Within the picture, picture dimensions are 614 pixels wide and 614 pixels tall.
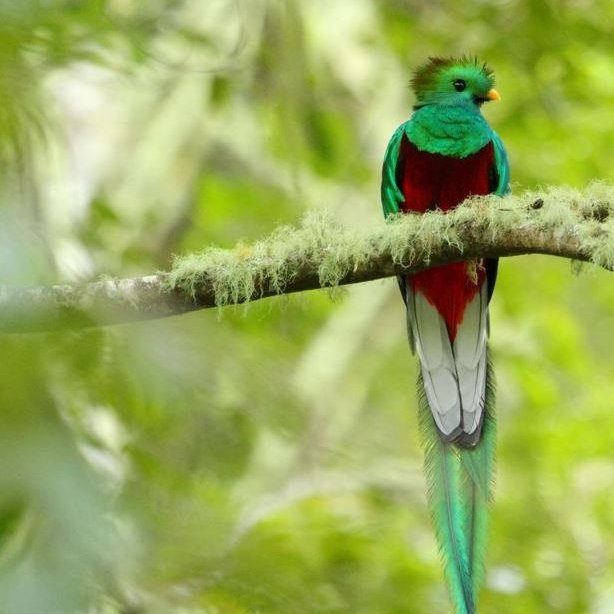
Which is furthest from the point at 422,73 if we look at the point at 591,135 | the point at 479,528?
the point at 591,135

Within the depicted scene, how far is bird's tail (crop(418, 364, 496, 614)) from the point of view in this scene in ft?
9.80

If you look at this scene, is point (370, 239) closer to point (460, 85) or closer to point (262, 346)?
point (460, 85)

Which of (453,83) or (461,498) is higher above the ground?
(453,83)

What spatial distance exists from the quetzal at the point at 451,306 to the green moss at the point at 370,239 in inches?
23.4

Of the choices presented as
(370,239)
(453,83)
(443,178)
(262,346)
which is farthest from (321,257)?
(262,346)

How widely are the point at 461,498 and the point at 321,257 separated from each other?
0.89 meters

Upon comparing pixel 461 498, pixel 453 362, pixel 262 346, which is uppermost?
pixel 262 346

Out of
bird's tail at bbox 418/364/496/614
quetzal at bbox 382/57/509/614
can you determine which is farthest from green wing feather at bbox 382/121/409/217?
bird's tail at bbox 418/364/496/614

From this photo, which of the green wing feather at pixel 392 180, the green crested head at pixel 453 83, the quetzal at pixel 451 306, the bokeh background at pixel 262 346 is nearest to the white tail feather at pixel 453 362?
the quetzal at pixel 451 306

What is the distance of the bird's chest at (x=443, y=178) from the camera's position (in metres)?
3.36

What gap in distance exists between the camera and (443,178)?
3367mm

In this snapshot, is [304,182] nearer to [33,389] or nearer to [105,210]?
[105,210]

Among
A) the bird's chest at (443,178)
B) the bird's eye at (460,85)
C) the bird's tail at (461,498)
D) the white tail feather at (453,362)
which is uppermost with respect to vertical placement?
the bird's eye at (460,85)

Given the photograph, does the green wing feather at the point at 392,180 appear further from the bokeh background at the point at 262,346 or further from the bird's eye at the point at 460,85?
the bokeh background at the point at 262,346
